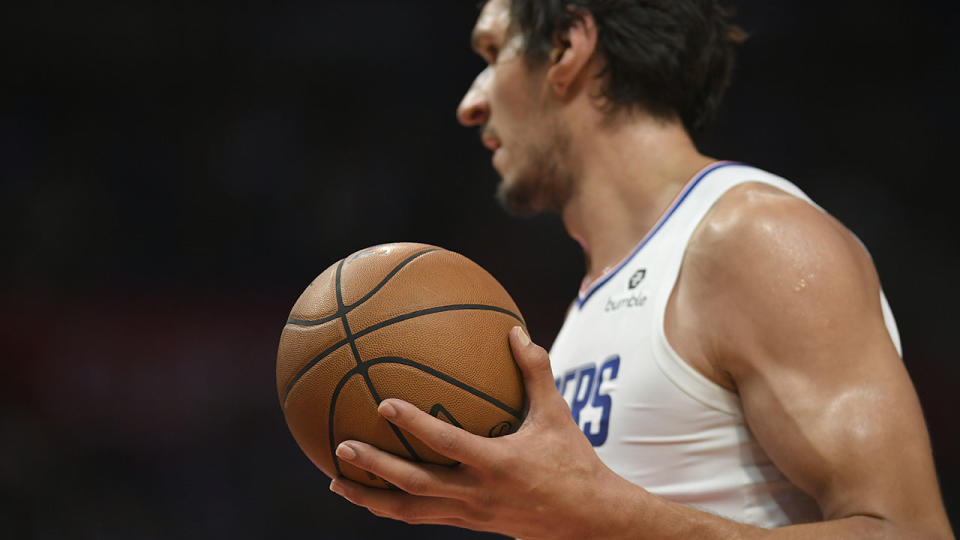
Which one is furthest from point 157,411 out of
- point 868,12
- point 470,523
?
point 868,12

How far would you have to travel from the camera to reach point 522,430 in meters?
1.34

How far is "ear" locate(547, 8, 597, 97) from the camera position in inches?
91.0

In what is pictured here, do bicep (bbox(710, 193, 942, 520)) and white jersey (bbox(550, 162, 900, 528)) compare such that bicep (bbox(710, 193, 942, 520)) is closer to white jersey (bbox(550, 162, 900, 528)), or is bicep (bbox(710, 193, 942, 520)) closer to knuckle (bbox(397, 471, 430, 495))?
white jersey (bbox(550, 162, 900, 528))

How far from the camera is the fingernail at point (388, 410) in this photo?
1276 millimetres

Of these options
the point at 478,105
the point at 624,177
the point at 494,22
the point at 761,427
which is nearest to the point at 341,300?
the point at 761,427

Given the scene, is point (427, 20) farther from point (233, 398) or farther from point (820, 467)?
point (820, 467)

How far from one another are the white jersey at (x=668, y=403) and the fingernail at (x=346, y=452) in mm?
694

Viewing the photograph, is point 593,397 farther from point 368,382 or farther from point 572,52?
point 572,52

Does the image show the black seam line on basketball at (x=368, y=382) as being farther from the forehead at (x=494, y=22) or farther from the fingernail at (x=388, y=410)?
the forehead at (x=494, y=22)

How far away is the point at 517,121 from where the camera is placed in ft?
8.02

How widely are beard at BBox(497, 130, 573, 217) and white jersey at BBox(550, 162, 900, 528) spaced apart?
1.25 ft

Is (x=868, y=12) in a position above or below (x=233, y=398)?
above

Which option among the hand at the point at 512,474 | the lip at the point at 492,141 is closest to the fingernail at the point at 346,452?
the hand at the point at 512,474

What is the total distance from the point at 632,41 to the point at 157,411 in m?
4.19
